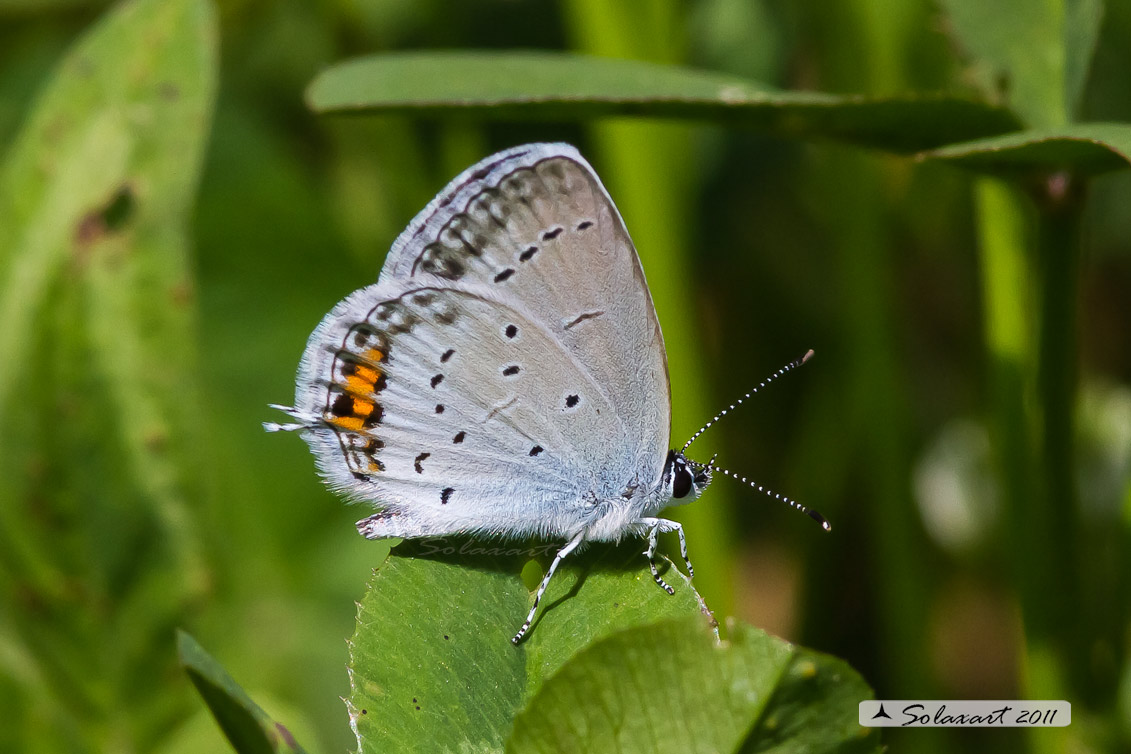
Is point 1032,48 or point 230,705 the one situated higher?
point 1032,48

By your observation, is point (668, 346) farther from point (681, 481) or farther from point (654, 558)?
point (654, 558)

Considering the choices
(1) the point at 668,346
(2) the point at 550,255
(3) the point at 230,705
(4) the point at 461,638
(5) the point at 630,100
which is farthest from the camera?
(1) the point at 668,346

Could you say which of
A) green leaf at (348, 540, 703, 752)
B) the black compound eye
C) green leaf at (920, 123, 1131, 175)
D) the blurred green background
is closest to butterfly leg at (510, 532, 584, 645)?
green leaf at (348, 540, 703, 752)

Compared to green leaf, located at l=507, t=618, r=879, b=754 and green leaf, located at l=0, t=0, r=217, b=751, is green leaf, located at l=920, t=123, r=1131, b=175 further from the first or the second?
green leaf, located at l=0, t=0, r=217, b=751

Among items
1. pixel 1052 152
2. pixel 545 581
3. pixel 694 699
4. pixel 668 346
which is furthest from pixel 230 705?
pixel 668 346

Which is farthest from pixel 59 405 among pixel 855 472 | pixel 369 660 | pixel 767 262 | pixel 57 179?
pixel 767 262

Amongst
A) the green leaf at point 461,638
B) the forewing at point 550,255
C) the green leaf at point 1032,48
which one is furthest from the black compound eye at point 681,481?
the green leaf at point 1032,48
